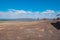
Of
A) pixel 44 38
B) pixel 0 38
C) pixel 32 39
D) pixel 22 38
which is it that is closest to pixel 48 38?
pixel 44 38

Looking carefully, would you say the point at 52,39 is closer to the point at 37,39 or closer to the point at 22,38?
the point at 37,39

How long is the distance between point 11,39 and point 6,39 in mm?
920

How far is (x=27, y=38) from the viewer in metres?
26.7

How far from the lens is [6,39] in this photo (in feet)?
84.8

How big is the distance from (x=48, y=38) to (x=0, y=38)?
8.96 metres

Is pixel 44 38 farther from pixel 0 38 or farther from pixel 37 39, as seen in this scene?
pixel 0 38

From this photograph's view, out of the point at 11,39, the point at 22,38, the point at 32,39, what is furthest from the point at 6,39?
the point at 32,39

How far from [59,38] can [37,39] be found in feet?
14.2

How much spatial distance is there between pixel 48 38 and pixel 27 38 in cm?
398

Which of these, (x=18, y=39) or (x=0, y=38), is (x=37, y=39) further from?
(x=0, y=38)

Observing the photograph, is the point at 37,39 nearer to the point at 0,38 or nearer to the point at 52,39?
the point at 52,39

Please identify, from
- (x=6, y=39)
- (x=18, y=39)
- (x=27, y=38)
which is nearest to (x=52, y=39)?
(x=27, y=38)

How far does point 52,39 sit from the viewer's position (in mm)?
26266

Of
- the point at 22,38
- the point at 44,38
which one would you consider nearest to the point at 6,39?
the point at 22,38
